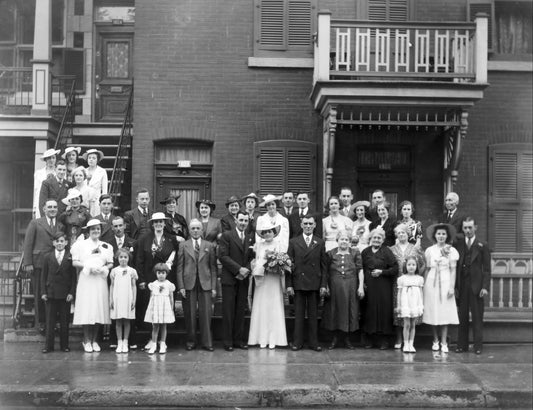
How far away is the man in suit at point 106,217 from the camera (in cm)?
1041

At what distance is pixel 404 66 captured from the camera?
1220 centimetres

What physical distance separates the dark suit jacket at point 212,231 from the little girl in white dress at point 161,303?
96cm

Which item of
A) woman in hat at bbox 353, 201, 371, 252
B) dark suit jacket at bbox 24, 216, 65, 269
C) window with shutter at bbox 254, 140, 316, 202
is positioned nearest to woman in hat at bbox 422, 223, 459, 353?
woman in hat at bbox 353, 201, 371, 252

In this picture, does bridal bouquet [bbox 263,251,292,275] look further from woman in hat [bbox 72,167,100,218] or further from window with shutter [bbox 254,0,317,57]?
window with shutter [bbox 254,0,317,57]

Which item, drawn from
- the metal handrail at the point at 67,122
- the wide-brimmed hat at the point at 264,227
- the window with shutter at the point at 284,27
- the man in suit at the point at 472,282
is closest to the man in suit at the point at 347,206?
the wide-brimmed hat at the point at 264,227

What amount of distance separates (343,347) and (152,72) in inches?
250

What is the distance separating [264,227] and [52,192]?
355 centimetres

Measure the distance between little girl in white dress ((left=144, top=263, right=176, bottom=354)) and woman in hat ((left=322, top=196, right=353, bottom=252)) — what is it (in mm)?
2527

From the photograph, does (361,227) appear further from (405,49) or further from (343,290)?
(405,49)

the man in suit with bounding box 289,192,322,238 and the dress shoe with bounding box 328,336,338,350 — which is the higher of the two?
the man in suit with bounding box 289,192,322,238

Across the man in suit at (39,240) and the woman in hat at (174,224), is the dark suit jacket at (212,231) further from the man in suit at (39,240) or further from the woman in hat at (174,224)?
the man in suit at (39,240)

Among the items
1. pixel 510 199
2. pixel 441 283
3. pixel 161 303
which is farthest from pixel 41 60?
pixel 510 199

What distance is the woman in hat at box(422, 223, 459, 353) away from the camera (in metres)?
10.3

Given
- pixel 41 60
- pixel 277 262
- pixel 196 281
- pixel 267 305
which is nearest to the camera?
pixel 277 262
